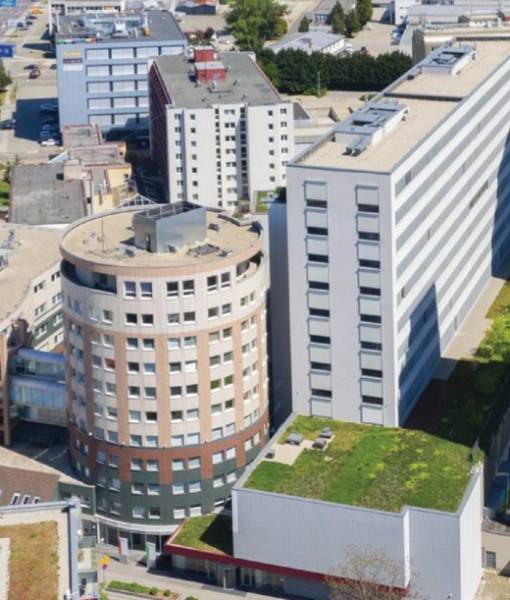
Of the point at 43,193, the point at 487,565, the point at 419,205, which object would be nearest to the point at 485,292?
the point at 419,205

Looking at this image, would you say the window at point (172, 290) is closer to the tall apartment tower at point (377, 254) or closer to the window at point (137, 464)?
the tall apartment tower at point (377, 254)

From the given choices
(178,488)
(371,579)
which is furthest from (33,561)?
(371,579)

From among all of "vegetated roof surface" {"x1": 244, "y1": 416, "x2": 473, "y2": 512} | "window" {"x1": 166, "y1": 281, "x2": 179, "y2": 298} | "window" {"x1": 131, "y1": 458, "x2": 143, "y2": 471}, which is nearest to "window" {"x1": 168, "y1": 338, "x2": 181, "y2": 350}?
"window" {"x1": 166, "y1": 281, "x2": 179, "y2": 298}

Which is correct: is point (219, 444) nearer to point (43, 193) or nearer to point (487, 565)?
point (487, 565)

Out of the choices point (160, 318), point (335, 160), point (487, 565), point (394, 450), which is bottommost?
point (487, 565)

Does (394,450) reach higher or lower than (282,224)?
lower

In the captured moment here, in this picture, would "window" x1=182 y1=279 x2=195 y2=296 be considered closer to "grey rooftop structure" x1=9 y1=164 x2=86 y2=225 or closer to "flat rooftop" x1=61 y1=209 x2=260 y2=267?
"flat rooftop" x1=61 y1=209 x2=260 y2=267

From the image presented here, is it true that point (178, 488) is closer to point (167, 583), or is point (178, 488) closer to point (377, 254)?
point (167, 583)
